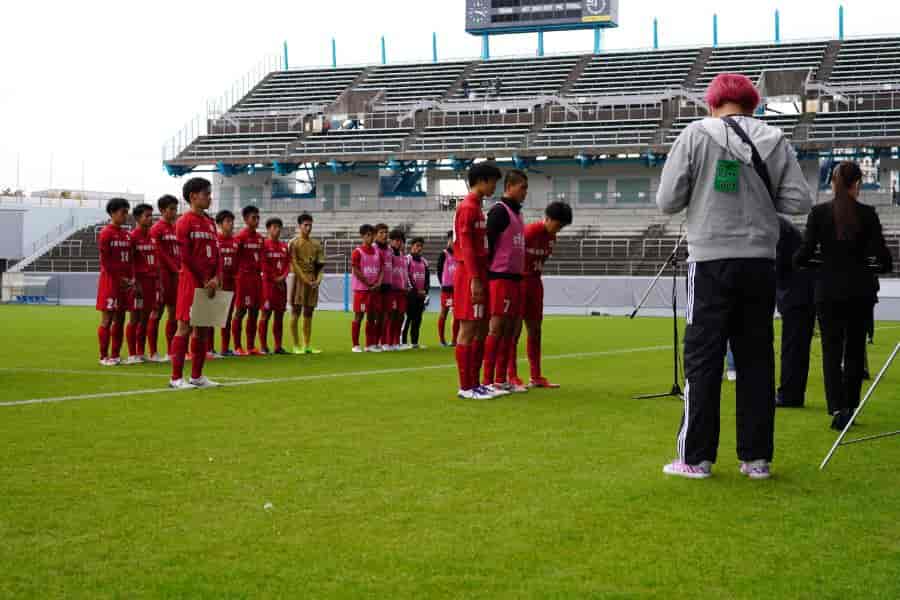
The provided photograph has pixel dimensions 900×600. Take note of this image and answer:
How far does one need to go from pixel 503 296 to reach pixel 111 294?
582 centimetres

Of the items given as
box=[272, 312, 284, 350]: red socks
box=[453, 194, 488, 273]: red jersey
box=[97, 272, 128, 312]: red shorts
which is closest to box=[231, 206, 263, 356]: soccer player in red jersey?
box=[272, 312, 284, 350]: red socks

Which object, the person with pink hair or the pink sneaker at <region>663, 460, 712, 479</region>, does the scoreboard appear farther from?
the pink sneaker at <region>663, 460, 712, 479</region>

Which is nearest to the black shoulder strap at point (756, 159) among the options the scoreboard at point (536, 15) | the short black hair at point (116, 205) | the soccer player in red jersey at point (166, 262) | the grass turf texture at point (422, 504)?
the grass turf texture at point (422, 504)

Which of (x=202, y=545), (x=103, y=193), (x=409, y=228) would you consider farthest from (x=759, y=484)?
(x=103, y=193)

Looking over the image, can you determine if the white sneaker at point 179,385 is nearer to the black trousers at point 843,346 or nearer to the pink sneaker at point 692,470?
the black trousers at point 843,346

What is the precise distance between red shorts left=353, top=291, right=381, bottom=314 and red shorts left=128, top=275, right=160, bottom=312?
11.1 ft

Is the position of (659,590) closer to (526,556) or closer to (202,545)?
(526,556)

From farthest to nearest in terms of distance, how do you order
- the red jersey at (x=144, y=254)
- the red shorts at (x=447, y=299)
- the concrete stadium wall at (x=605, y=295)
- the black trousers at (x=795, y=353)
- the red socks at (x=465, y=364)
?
1. the concrete stadium wall at (x=605, y=295)
2. the red shorts at (x=447, y=299)
3. the red jersey at (x=144, y=254)
4. the red socks at (x=465, y=364)
5. the black trousers at (x=795, y=353)

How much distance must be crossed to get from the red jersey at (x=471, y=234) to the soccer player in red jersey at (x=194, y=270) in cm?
226

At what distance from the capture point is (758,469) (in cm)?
606

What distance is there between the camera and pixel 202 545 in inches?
177

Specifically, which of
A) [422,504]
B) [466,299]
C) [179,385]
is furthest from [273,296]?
[422,504]

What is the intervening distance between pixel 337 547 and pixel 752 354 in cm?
259

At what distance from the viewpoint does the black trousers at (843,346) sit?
8.34m
